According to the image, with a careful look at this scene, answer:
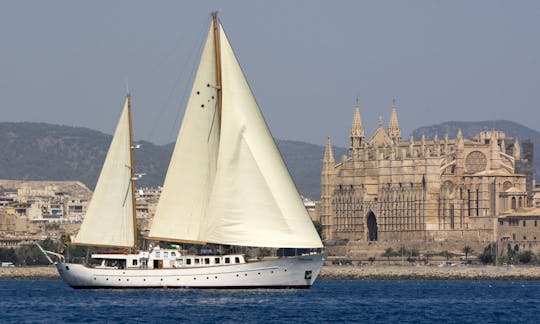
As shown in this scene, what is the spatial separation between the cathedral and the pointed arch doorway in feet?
0.33

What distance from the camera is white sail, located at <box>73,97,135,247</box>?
270ft

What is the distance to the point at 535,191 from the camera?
611 feet

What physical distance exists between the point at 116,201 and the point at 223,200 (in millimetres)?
6841

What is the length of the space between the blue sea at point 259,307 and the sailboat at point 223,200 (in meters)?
0.89

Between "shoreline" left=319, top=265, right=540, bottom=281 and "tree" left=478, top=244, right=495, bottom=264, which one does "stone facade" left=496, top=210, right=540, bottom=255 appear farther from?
"shoreline" left=319, top=265, right=540, bottom=281

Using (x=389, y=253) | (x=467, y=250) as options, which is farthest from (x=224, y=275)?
(x=389, y=253)

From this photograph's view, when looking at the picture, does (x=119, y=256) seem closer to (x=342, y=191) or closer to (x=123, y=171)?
(x=123, y=171)

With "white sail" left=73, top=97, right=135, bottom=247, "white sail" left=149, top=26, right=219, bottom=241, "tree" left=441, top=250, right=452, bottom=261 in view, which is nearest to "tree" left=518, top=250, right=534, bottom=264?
"tree" left=441, top=250, right=452, bottom=261

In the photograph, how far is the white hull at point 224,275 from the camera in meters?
79.5

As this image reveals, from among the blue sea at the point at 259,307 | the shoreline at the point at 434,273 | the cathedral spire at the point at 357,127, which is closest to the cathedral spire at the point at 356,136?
the cathedral spire at the point at 357,127

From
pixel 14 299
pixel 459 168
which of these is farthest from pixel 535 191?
pixel 14 299

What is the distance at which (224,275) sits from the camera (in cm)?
7944

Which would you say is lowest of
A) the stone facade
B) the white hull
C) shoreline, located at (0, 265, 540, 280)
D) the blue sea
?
the blue sea

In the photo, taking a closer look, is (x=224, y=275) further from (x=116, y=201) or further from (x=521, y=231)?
(x=521, y=231)
